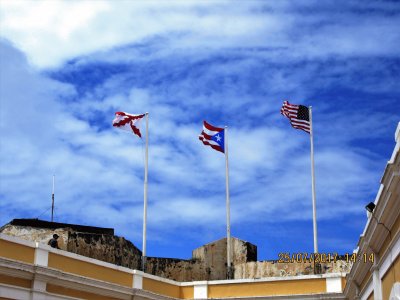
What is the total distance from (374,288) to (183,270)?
46.0 feet

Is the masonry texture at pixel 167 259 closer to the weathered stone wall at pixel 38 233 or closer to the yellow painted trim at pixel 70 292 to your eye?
the weathered stone wall at pixel 38 233

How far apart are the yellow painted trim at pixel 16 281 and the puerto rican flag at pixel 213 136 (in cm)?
1022

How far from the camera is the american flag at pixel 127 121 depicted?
2523cm

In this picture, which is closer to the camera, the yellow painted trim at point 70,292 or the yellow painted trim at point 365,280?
the yellow painted trim at point 365,280

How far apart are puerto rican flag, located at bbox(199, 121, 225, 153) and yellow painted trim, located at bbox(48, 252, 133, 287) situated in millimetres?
6679

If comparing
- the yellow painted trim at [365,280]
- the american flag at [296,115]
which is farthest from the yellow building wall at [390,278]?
the american flag at [296,115]

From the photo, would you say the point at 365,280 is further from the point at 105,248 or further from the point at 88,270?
the point at 105,248

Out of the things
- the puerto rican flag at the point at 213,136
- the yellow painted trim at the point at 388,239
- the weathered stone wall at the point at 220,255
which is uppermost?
the puerto rican flag at the point at 213,136

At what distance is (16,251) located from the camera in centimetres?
1770

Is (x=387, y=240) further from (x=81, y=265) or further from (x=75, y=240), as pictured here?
(x=75, y=240)

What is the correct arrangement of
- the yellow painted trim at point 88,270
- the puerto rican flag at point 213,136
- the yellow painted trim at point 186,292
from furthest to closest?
the puerto rican flag at point 213,136
the yellow painted trim at point 186,292
the yellow painted trim at point 88,270

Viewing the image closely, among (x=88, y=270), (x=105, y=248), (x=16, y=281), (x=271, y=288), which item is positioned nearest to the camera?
(x=16, y=281)

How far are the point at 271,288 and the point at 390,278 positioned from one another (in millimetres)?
11004

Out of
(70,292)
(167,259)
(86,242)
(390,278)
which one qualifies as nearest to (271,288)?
(167,259)
